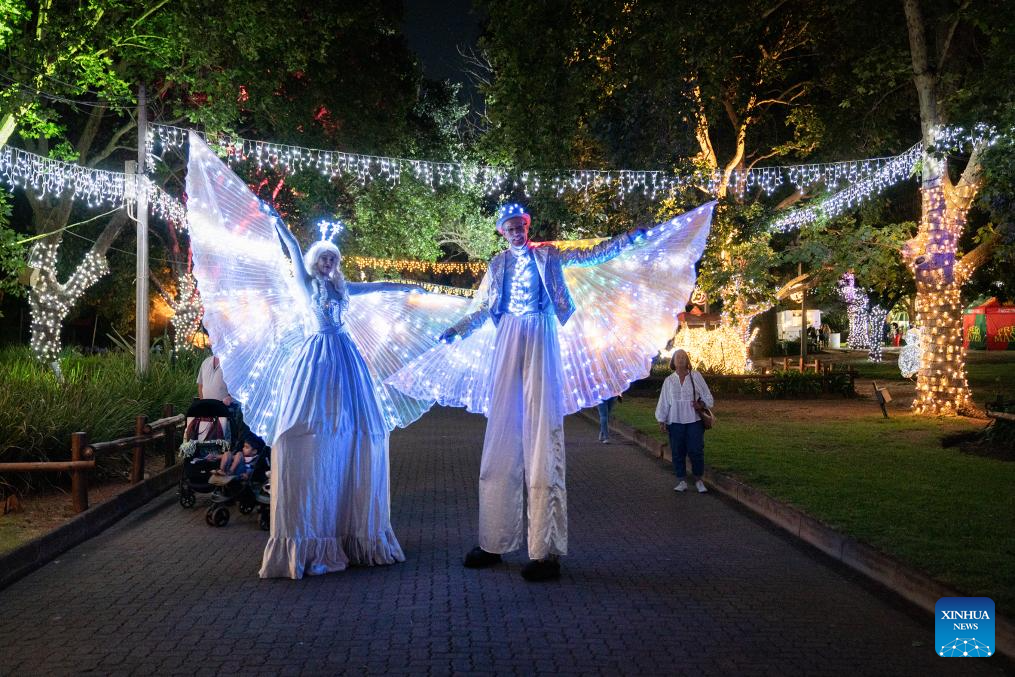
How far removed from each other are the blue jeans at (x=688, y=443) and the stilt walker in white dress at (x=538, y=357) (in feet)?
12.3

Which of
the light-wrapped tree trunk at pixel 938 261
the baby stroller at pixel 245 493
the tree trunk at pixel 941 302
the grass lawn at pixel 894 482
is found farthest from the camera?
the tree trunk at pixel 941 302

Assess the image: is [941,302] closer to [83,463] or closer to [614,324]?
[614,324]

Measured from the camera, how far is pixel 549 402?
709cm

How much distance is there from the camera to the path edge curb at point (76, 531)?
7.41 meters

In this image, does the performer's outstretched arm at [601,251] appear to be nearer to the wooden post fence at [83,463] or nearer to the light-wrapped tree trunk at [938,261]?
the wooden post fence at [83,463]

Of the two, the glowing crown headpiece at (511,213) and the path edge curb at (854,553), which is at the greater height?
the glowing crown headpiece at (511,213)

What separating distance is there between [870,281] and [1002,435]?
1118 cm

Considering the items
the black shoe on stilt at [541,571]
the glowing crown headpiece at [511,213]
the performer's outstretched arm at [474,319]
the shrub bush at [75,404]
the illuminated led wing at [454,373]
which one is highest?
the glowing crown headpiece at [511,213]

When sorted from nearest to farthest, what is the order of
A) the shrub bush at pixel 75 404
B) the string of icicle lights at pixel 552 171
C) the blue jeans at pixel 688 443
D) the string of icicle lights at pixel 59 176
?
the shrub bush at pixel 75 404
the blue jeans at pixel 688 443
the string of icicle lights at pixel 59 176
the string of icicle lights at pixel 552 171

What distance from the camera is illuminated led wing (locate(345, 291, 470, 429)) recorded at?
833 centimetres

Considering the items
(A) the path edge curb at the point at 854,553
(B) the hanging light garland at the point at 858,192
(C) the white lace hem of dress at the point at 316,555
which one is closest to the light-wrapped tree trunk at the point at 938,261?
(B) the hanging light garland at the point at 858,192

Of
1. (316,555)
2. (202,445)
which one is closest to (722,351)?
(202,445)

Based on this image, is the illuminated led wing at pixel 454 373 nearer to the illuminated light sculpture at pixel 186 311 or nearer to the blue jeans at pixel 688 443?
the blue jeans at pixel 688 443

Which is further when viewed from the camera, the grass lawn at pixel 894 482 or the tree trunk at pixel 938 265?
the tree trunk at pixel 938 265
